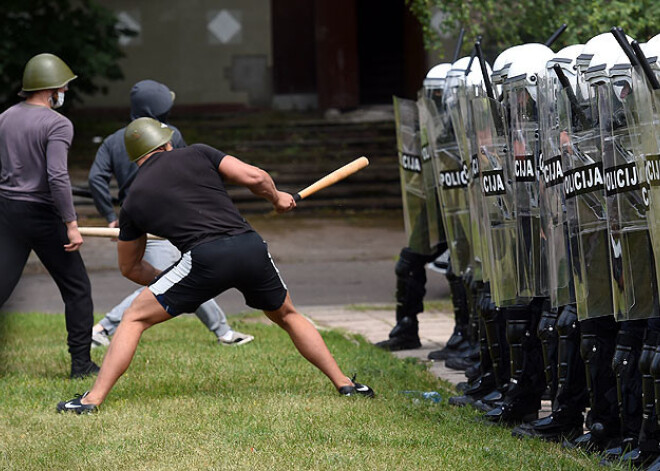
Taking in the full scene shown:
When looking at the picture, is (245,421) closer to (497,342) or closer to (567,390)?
(497,342)

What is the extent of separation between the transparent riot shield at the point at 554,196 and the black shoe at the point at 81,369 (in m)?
3.20

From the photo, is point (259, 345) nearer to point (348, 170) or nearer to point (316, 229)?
point (348, 170)

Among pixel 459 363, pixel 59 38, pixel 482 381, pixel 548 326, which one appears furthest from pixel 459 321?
pixel 59 38

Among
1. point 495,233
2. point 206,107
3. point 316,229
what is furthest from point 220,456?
point 206,107

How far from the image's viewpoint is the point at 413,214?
8289 mm

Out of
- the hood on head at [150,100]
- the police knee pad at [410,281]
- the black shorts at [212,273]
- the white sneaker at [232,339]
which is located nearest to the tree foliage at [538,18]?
the police knee pad at [410,281]

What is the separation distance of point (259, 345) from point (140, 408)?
92.4 inches

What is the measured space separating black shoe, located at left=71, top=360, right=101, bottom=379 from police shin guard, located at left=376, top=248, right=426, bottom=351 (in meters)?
2.22

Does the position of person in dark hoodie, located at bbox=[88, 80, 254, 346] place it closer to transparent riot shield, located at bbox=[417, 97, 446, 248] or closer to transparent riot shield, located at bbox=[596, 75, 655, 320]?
transparent riot shield, located at bbox=[417, 97, 446, 248]

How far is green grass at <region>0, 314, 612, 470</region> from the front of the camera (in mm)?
5098

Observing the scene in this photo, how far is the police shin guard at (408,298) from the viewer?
28.0 feet

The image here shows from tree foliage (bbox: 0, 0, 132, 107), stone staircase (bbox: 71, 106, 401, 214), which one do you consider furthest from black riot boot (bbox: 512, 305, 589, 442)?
tree foliage (bbox: 0, 0, 132, 107)

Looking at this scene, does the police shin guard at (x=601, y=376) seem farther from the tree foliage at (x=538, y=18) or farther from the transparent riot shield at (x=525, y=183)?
the tree foliage at (x=538, y=18)

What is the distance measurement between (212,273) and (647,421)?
244 cm
